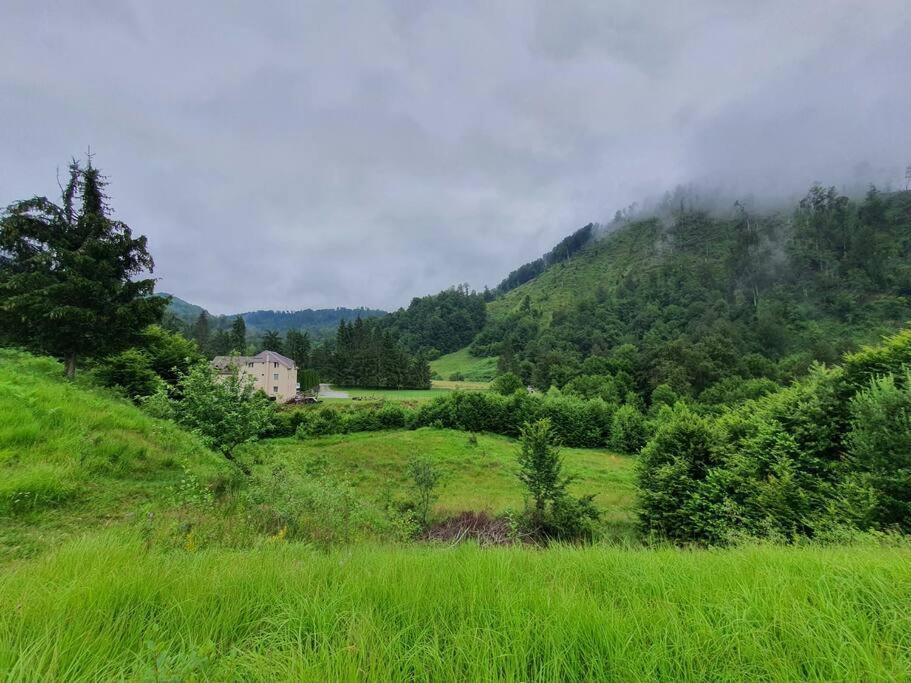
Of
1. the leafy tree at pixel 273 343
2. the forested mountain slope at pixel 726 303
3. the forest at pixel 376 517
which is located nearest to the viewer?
the forest at pixel 376 517

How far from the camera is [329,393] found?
212 feet

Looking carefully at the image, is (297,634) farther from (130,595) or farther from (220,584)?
(130,595)

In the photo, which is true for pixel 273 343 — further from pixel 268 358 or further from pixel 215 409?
pixel 215 409

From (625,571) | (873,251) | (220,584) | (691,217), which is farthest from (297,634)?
(691,217)

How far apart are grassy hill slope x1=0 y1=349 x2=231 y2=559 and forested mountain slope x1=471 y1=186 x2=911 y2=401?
57381 millimetres

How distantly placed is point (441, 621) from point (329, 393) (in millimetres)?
67289

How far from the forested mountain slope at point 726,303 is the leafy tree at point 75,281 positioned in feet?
188

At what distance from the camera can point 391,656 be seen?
154 cm

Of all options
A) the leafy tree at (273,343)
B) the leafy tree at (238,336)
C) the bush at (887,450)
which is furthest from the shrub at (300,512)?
the leafy tree at (273,343)

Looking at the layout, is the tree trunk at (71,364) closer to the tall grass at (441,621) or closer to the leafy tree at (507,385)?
the tall grass at (441,621)

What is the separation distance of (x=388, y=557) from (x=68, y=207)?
18.0 m

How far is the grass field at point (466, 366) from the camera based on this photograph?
9354cm

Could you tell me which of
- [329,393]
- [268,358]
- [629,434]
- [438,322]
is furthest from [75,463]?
[438,322]

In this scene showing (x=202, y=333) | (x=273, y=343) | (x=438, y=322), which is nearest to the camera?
(x=273, y=343)
